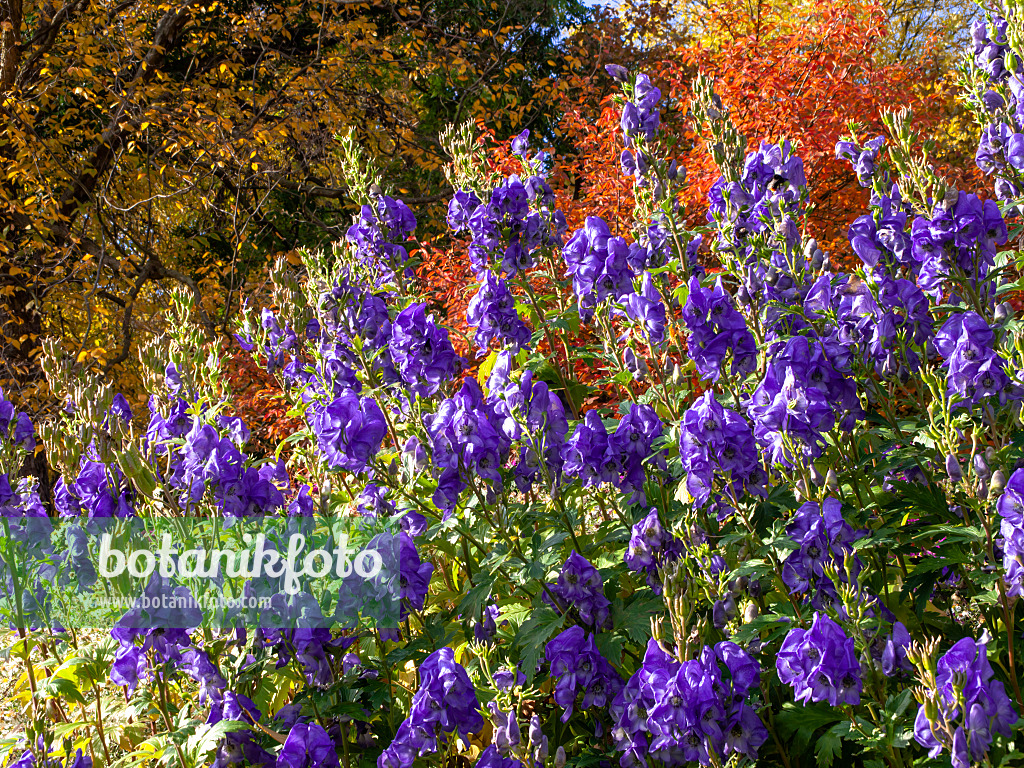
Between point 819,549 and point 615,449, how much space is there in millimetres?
658

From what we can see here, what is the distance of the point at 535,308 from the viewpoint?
3.70 m

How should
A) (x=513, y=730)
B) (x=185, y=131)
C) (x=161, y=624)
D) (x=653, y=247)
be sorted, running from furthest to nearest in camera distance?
(x=185, y=131) → (x=653, y=247) → (x=161, y=624) → (x=513, y=730)

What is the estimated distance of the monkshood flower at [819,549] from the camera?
208 centimetres

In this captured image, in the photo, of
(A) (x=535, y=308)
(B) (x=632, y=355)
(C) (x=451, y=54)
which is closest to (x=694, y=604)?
(B) (x=632, y=355)

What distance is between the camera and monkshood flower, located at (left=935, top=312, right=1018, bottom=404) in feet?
7.27

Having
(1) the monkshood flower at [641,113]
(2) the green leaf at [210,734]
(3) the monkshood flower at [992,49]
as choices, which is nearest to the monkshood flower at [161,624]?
(2) the green leaf at [210,734]

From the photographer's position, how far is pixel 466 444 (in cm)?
243

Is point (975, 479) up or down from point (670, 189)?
down

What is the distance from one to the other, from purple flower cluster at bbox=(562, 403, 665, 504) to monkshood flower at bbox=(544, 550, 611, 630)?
0.87ft

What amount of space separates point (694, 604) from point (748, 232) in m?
1.31

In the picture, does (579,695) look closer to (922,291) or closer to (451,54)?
(922,291)

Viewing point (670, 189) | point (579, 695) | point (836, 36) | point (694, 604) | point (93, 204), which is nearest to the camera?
point (694, 604)

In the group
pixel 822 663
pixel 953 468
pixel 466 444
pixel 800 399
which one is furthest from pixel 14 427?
pixel 953 468

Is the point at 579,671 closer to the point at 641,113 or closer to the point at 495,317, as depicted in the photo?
the point at 495,317
